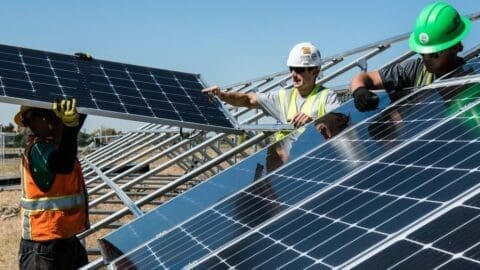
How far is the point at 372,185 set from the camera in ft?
8.61

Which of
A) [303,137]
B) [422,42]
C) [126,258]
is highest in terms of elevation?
[422,42]

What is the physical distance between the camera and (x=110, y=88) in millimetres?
5504

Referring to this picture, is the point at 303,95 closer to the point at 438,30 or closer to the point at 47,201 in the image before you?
the point at 438,30

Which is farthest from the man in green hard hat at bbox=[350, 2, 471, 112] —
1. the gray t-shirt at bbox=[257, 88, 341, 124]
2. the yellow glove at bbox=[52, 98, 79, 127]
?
the yellow glove at bbox=[52, 98, 79, 127]

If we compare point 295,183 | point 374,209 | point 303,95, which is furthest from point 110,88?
point 374,209

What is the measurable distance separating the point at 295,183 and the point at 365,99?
0.97 metres

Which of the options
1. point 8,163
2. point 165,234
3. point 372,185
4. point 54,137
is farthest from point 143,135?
point 8,163

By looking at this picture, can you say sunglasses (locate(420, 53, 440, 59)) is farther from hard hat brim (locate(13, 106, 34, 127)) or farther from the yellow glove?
hard hat brim (locate(13, 106, 34, 127))

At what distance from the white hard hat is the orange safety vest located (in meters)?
1.76

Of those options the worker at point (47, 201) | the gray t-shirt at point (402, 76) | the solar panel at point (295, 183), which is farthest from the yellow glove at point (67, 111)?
the gray t-shirt at point (402, 76)

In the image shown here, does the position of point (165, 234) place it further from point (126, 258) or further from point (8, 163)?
point (8, 163)

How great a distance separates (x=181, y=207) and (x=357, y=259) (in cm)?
234

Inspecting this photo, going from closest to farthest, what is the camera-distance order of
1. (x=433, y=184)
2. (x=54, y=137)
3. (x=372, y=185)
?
(x=433, y=184)
(x=372, y=185)
(x=54, y=137)

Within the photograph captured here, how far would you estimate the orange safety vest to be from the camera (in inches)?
175
